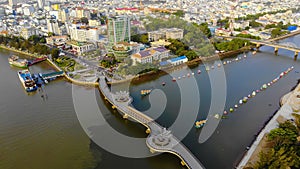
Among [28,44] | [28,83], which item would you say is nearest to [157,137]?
[28,83]

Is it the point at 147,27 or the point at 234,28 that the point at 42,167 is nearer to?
the point at 147,27

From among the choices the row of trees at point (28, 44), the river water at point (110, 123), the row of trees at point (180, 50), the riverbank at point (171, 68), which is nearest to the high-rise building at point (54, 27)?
the row of trees at point (28, 44)

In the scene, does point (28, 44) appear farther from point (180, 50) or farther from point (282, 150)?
point (282, 150)

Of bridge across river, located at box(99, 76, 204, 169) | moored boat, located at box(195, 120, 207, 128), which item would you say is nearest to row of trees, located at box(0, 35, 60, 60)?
bridge across river, located at box(99, 76, 204, 169)

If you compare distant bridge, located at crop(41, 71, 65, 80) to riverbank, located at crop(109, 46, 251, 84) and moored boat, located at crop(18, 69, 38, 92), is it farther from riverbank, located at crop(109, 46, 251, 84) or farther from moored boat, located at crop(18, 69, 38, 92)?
riverbank, located at crop(109, 46, 251, 84)

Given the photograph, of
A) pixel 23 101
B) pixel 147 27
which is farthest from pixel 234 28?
pixel 23 101

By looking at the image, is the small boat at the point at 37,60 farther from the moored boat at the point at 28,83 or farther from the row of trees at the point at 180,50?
the row of trees at the point at 180,50

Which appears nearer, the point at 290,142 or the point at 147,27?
the point at 290,142

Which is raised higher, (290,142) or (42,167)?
(290,142)
